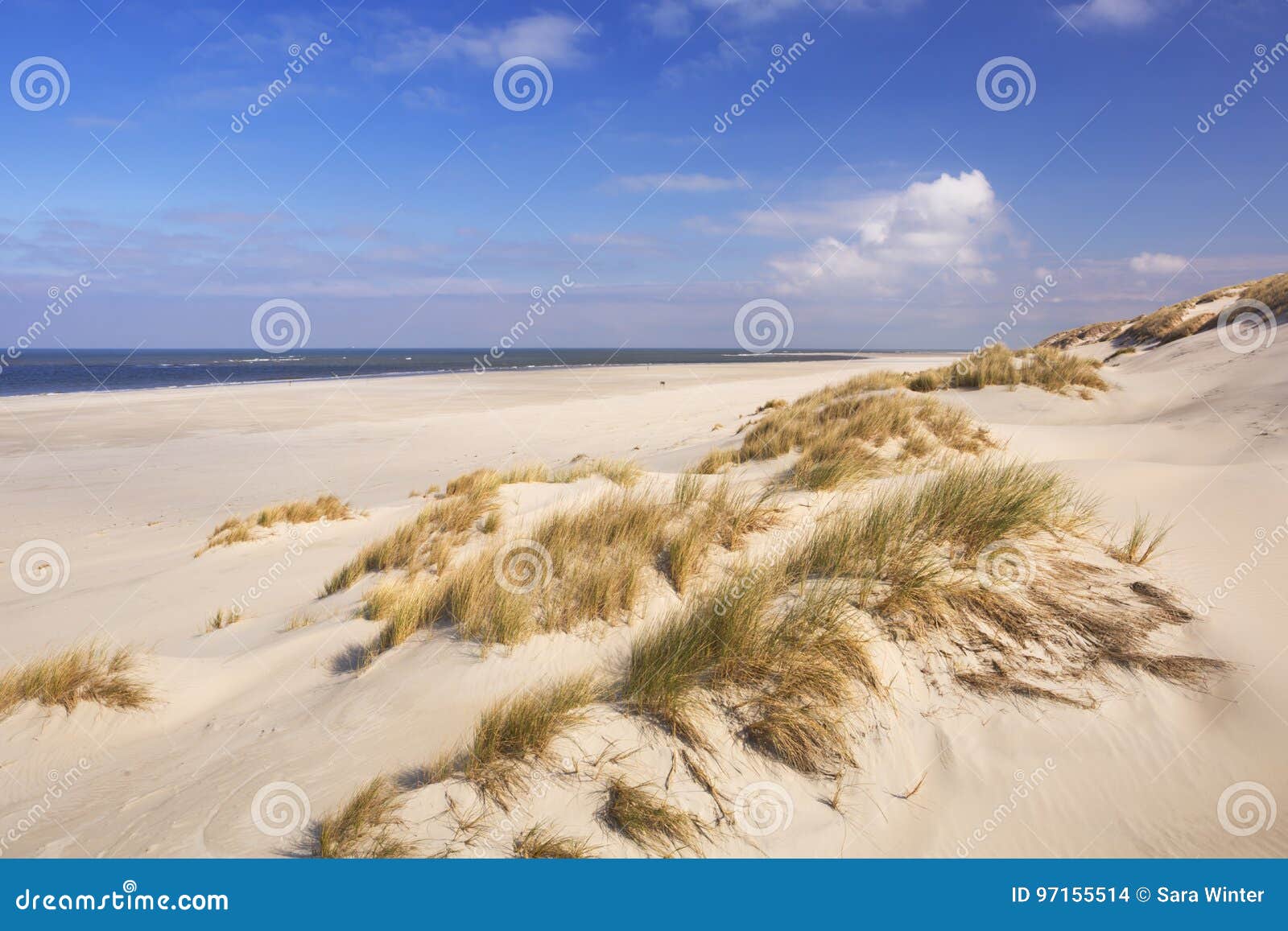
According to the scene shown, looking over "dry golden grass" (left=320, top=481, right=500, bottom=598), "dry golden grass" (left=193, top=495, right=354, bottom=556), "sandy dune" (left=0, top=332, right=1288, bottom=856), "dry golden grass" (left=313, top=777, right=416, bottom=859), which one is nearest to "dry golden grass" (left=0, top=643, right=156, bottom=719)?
A: "sandy dune" (left=0, top=332, right=1288, bottom=856)

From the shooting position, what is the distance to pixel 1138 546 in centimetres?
486

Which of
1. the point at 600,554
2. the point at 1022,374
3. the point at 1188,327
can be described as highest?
the point at 1188,327

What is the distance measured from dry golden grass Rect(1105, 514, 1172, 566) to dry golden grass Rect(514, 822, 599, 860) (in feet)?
14.7

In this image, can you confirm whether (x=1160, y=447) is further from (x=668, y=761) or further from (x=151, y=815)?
(x=151, y=815)

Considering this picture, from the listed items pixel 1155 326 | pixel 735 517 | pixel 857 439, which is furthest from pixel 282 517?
pixel 1155 326

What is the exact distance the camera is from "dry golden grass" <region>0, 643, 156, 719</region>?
425 centimetres

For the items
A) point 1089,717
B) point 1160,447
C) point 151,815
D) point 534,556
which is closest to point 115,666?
point 151,815

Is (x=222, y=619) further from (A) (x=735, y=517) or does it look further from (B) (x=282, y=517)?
(A) (x=735, y=517)

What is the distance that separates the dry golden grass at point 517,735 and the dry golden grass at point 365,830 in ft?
1.20

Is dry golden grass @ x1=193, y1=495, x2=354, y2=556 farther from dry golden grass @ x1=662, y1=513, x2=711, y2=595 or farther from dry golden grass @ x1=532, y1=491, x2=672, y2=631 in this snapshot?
dry golden grass @ x1=662, y1=513, x2=711, y2=595

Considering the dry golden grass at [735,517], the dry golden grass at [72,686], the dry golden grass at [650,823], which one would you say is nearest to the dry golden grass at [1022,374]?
the dry golden grass at [735,517]

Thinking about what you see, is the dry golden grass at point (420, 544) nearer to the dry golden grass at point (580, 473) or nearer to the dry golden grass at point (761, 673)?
the dry golden grass at point (580, 473)

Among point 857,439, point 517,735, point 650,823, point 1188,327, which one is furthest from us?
point 1188,327

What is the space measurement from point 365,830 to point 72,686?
10.5 feet
